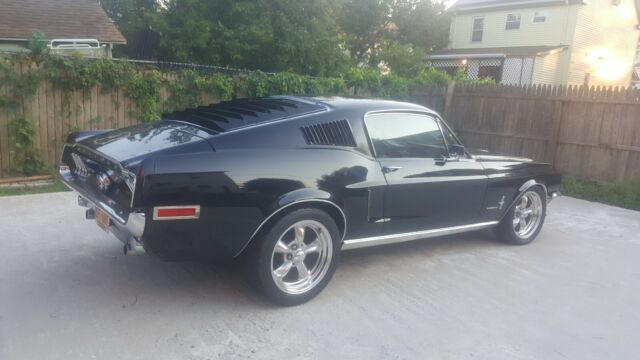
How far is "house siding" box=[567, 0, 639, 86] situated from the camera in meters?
25.9

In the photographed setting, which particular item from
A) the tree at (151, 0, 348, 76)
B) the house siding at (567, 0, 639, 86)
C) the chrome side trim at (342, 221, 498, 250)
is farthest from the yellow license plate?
the house siding at (567, 0, 639, 86)

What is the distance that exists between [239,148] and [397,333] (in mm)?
1713

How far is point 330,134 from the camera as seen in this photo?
14.4ft

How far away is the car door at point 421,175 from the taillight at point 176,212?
1703 mm

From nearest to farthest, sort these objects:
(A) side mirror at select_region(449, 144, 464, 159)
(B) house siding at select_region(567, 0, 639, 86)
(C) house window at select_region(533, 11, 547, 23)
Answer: (A) side mirror at select_region(449, 144, 464, 159) < (B) house siding at select_region(567, 0, 639, 86) < (C) house window at select_region(533, 11, 547, 23)

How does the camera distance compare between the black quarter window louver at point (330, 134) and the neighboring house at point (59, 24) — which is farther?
the neighboring house at point (59, 24)

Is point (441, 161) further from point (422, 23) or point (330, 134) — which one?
point (422, 23)

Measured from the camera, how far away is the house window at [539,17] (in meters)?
26.0

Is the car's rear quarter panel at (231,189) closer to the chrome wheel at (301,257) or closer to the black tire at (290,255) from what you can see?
the black tire at (290,255)

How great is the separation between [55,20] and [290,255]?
1666 cm

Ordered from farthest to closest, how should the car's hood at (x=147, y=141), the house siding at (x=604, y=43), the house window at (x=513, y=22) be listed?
the house window at (x=513, y=22), the house siding at (x=604, y=43), the car's hood at (x=147, y=141)

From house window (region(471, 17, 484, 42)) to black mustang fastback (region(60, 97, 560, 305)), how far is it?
2566 centimetres

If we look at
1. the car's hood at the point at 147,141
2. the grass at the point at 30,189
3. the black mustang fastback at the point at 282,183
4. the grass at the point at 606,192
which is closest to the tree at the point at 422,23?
the grass at the point at 606,192

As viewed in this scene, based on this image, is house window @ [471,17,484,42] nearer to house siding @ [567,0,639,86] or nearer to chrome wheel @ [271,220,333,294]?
house siding @ [567,0,639,86]
